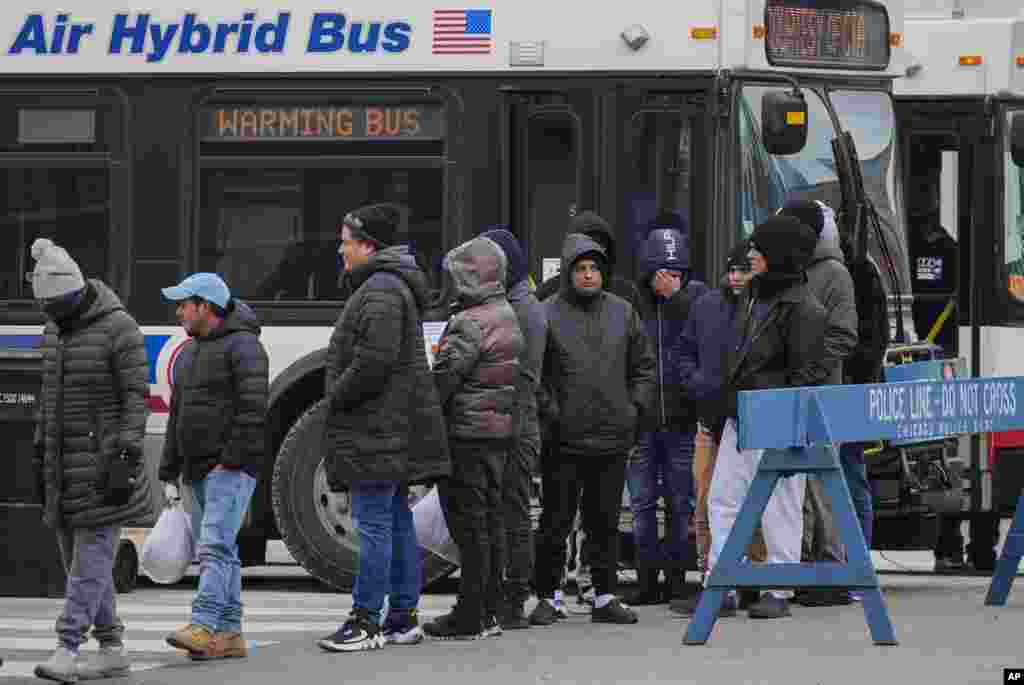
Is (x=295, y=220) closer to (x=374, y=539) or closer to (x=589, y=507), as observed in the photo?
(x=589, y=507)

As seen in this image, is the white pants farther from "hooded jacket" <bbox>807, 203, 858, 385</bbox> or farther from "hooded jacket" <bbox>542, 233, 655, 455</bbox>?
"hooded jacket" <bbox>807, 203, 858, 385</bbox>

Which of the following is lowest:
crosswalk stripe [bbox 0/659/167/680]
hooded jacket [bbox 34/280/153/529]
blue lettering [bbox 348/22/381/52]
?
crosswalk stripe [bbox 0/659/167/680]

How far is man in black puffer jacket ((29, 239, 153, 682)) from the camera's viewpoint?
10.5 meters

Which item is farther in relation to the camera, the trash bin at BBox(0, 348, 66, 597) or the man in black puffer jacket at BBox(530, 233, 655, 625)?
the trash bin at BBox(0, 348, 66, 597)

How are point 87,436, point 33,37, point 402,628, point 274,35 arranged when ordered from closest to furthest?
point 87,436 < point 402,628 < point 274,35 < point 33,37

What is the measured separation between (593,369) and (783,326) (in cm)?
87

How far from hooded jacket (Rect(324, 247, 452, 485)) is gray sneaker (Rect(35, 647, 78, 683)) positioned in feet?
4.42

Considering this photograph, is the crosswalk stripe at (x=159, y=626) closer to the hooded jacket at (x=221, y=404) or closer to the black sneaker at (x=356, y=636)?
the black sneaker at (x=356, y=636)

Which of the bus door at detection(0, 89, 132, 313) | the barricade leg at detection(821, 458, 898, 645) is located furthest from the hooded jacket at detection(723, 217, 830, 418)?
the bus door at detection(0, 89, 132, 313)

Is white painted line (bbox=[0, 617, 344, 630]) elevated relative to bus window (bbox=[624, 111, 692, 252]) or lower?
lower

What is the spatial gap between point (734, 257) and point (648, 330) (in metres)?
0.66

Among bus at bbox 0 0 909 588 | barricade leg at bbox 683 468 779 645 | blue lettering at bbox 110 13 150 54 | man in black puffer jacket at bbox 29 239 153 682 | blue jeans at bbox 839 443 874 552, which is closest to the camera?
man in black puffer jacket at bbox 29 239 153 682

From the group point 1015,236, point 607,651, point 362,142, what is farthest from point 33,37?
point 1015,236

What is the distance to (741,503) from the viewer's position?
12.4 meters
